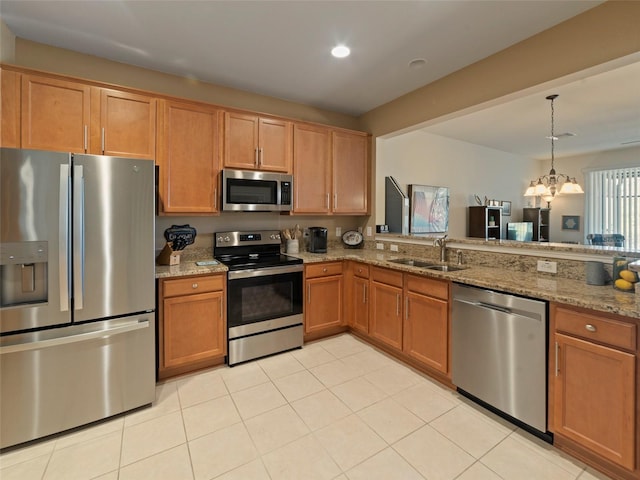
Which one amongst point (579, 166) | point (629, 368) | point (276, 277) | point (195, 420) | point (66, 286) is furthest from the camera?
point (579, 166)

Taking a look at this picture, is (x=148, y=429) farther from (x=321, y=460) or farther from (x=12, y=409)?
(x=321, y=460)

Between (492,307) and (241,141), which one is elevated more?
(241,141)

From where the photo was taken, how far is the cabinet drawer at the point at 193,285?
2385 millimetres

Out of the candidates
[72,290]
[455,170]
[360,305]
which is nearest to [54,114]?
[72,290]

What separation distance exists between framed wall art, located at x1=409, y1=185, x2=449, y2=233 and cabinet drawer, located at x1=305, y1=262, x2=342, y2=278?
60.4 inches

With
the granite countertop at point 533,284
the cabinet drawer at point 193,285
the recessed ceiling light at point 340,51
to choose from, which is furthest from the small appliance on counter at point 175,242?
the recessed ceiling light at point 340,51

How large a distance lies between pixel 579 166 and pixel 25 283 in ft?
28.5

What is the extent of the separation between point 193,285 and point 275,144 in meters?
1.64

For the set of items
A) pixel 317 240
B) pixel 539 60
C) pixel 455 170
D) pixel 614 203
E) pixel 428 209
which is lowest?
pixel 317 240

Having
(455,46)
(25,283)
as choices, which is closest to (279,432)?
(25,283)

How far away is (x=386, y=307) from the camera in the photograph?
9.43 ft

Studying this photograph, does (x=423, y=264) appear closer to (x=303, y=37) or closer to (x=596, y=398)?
(x=596, y=398)

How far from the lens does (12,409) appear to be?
5.58 feet

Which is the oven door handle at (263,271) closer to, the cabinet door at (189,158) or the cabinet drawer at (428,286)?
the cabinet door at (189,158)
